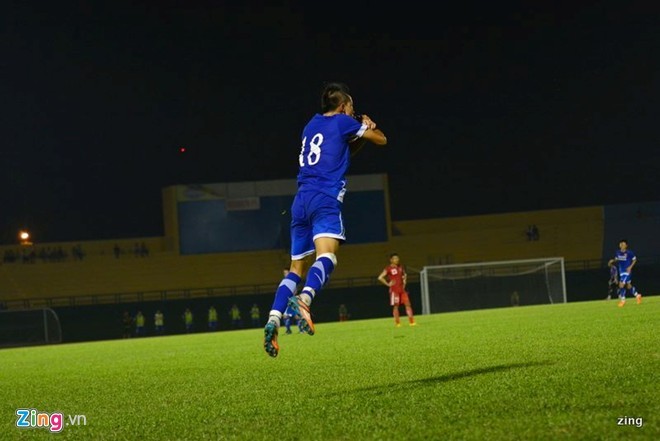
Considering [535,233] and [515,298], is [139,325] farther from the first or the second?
[535,233]

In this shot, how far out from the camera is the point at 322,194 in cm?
652

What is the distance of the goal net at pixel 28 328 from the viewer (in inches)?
1266

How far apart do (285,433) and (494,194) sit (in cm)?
4807

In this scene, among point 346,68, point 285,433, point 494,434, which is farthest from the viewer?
point 346,68

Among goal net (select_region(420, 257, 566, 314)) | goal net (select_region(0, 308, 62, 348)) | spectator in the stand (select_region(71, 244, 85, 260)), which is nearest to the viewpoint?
goal net (select_region(0, 308, 62, 348))

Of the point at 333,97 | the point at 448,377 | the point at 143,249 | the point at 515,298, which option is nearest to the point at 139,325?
the point at 143,249

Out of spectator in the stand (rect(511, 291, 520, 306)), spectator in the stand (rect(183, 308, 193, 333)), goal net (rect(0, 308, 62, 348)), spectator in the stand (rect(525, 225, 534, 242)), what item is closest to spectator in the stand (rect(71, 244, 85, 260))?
spectator in the stand (rect(183, 308, 193, 333))

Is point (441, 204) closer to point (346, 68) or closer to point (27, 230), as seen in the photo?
point (346, 68)

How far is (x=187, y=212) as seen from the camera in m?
48.3

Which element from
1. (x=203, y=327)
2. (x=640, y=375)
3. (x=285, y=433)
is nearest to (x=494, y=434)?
(x=285, y=433)

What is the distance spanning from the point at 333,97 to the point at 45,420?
3.06 meters

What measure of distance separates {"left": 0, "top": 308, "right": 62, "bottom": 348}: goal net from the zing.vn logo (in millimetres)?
28029

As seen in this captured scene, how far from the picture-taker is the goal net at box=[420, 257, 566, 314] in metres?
35.3

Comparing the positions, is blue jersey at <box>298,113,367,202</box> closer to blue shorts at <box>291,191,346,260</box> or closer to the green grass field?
blue shorts at <box>291,191,346,260</box>
